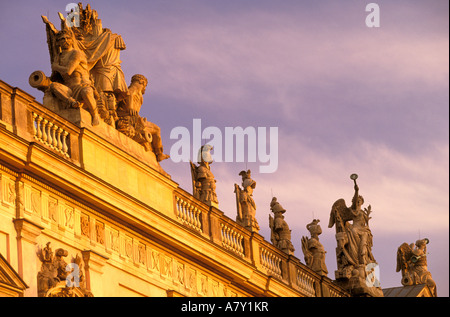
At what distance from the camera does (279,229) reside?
35688mm

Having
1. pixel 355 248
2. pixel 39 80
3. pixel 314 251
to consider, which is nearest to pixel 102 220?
pixel 39 80

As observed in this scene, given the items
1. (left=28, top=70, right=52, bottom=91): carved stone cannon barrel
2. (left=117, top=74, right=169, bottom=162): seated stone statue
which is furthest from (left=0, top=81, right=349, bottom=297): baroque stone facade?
(left=28, top=70, right=52, bottom=91): carved stone cannon barrel

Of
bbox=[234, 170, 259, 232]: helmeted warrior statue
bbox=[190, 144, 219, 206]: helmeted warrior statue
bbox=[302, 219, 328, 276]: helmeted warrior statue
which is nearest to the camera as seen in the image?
bbox=[190, 144, 219, 206]: helmeted warrior statue

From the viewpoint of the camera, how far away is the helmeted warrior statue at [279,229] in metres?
35.5

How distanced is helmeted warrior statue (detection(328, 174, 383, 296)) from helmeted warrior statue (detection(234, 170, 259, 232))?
768 cm

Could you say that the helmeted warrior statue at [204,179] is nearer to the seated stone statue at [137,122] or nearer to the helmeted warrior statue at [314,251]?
the seated stone statue at [137,122]

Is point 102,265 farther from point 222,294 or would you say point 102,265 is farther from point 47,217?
point 222,294

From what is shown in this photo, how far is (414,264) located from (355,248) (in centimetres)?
741

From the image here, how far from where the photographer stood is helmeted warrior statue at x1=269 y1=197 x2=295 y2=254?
35.5 m

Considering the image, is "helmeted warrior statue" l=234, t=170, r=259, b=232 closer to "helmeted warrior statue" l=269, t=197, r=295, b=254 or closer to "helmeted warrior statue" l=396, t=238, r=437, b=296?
"helmeted warrior statue" l=269, t=197, r=295, b=254

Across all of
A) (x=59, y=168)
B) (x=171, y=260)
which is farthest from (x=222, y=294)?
(x=59, y=168)

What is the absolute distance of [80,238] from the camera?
2442 cm

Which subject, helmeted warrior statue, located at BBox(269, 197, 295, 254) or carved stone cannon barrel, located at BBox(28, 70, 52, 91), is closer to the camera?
carved stone cannon barrel, located at BBox(28, 70, 52, 91)
